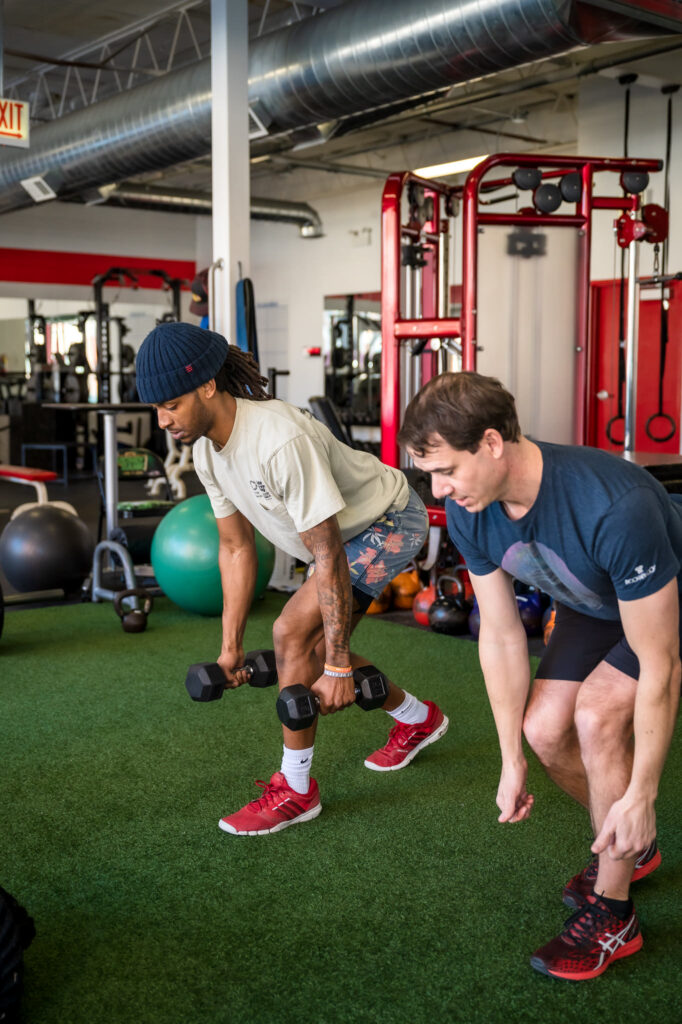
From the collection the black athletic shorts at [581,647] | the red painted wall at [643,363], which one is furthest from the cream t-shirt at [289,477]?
the red painted wall at [643,363]

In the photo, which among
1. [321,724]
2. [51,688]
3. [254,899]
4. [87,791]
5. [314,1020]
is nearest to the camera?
[314,1020]

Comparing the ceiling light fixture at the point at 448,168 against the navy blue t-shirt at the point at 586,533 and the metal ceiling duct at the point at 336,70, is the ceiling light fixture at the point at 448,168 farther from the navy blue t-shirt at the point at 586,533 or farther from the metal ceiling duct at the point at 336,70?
the navy blue t-shirt at the point at 586,533

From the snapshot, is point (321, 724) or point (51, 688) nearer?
point (321, 724)

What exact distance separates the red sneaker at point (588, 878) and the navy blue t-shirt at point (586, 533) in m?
0.58

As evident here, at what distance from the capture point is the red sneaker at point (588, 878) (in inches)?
77.0

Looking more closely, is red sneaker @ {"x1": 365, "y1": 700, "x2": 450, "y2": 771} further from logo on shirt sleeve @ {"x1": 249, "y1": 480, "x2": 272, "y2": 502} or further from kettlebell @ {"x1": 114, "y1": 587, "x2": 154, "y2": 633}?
kettlebell @ {"x1": 114, "y1": 587, "x2": 154, "y2": 633}

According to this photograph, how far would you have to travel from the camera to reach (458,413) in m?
1.47

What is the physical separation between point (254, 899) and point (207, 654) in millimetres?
2058

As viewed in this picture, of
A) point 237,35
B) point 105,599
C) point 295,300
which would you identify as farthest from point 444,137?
point 105,599

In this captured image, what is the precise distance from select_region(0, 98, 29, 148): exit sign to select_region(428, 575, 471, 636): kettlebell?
4173 millimetres

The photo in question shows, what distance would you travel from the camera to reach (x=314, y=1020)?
164cm

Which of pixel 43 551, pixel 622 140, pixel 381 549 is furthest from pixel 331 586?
pixel 622 140

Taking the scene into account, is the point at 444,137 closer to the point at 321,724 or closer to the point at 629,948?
the point at 321,724

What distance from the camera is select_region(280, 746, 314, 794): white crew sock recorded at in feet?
7.85
